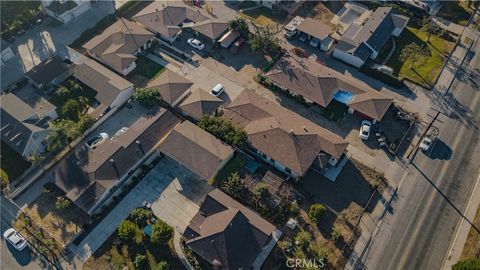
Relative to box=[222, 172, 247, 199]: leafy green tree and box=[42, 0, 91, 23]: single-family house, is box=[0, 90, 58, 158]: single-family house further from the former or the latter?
box=[222, 172, 247, 199]: leafy green tree

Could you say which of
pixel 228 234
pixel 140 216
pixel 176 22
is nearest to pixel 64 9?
pixel 176 22

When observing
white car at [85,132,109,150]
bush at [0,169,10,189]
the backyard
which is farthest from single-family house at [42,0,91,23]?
the backyard

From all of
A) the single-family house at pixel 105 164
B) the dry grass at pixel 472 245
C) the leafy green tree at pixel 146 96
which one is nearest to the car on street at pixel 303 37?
the leafy green tree at pixel 146 96

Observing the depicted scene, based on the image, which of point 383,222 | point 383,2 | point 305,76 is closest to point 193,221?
point 383,222

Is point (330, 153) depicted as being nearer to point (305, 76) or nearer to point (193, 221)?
point (305, 76)

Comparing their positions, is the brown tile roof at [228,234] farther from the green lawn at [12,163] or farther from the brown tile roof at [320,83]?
the green lawn at [12,163]

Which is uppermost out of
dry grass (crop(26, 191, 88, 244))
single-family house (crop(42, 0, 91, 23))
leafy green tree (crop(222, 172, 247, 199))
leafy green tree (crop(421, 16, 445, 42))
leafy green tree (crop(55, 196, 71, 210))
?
leafy green tree (crop(421, 16, 445, 42))
